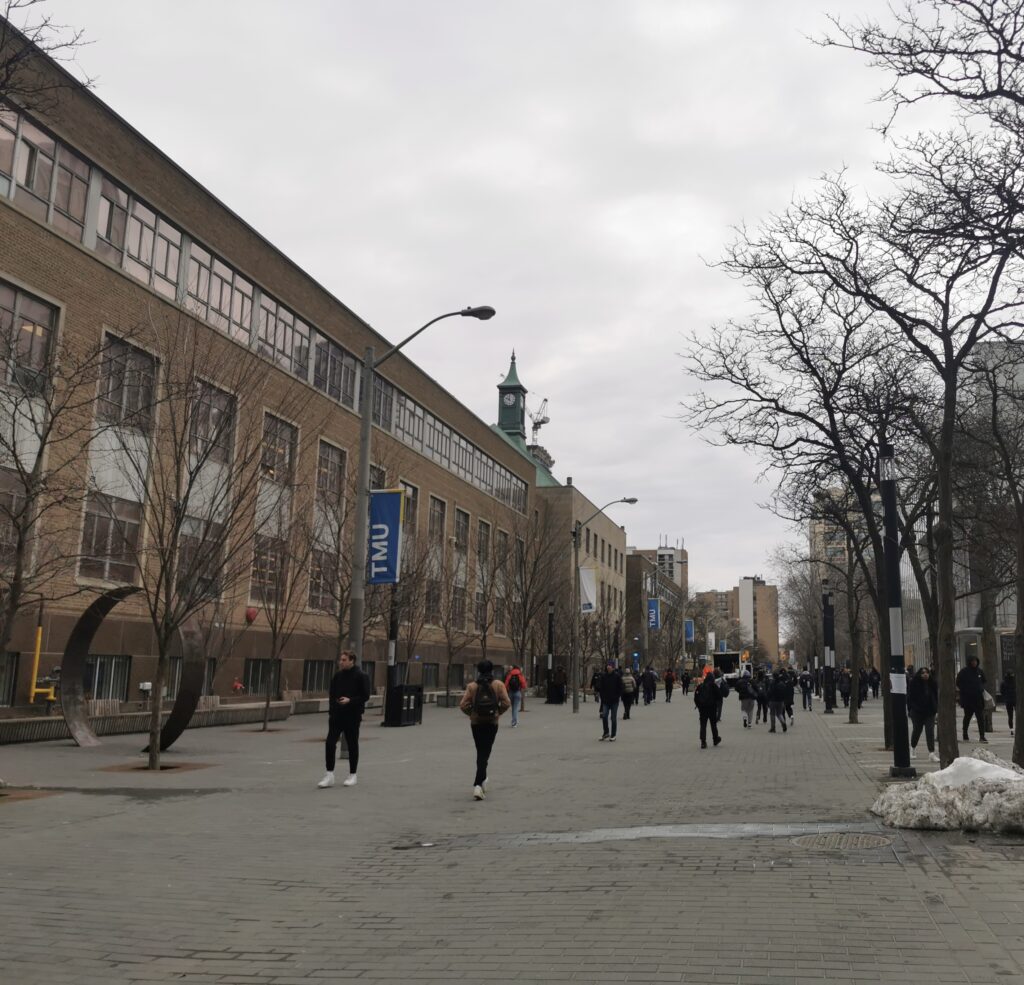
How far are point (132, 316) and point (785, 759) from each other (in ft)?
63.4

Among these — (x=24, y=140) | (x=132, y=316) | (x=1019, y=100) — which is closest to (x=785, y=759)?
(x=1019, y=100)

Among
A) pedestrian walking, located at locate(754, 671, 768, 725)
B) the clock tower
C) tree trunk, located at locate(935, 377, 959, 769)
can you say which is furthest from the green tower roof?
tree trunk, located at locate(935, 377, 959, 769)

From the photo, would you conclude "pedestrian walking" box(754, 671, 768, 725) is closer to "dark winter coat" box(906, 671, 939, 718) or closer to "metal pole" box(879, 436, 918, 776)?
"dark winter coat" box(906, 671, 939, 718)

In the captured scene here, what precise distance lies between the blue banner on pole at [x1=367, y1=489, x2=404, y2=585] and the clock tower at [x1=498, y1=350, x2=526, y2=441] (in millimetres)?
66857

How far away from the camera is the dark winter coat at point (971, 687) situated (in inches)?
756

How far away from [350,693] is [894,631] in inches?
309

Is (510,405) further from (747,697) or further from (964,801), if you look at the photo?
(964,801)

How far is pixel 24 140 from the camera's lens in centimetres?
2248

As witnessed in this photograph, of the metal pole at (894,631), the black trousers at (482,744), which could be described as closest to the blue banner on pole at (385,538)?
the black trousers at (482,744)

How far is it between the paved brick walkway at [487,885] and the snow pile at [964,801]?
0.76 ft

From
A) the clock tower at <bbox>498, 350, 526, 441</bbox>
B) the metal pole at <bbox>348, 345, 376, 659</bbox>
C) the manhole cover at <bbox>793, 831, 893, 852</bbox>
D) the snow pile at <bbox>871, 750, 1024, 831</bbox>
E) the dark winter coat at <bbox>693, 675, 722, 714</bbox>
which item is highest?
the clock tower at <bbox>498, 350, 526, 441</bbox>

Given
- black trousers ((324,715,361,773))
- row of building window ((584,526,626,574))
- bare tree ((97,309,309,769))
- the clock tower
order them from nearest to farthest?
black trousers ((324,715,361,773))
bare tree ((97,309,309,769))
row of building window ((584,526,626,574))
the clock tower

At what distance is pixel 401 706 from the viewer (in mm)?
25188

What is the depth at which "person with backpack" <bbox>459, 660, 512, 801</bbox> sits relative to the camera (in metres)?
11.6
